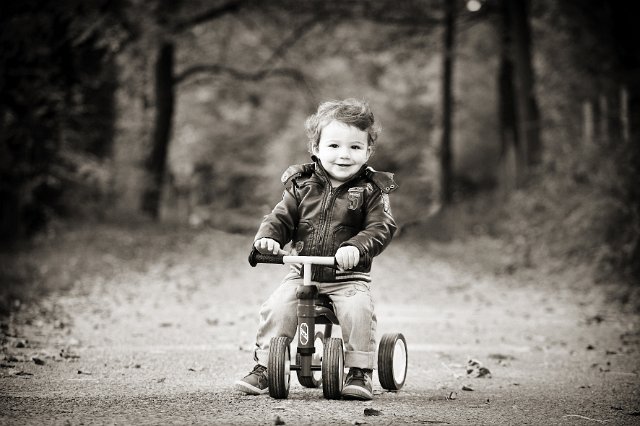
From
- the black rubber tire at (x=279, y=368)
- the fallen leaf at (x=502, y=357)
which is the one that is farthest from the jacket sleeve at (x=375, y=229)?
the fallen leaf at (x=502, y=357)

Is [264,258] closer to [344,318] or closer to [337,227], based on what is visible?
[337,227]

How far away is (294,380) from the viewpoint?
565 centimetres

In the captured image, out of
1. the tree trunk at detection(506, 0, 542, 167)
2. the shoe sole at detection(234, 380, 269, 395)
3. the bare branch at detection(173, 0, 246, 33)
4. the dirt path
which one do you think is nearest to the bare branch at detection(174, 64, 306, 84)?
the bare branch at detection(173, 0, 246, 33)

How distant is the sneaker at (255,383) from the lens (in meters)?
4.79

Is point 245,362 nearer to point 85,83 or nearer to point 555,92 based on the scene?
point 85,83

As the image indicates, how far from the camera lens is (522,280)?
13438mm

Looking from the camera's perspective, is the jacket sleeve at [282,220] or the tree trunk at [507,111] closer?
the jacket sleeve at [282,220]

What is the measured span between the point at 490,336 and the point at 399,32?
17.4 meters

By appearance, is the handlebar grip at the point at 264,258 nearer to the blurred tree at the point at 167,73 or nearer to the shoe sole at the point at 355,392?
the shoe sole at the point at 355,392

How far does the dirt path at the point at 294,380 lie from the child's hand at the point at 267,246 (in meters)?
0.84

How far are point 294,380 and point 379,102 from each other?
109 feet

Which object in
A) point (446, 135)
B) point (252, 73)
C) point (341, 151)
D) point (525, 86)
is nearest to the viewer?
point (341, 151)

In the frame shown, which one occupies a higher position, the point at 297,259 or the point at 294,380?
the point at 297,259

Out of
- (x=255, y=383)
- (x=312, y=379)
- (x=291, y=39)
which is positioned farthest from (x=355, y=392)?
(x=291, y=39)
